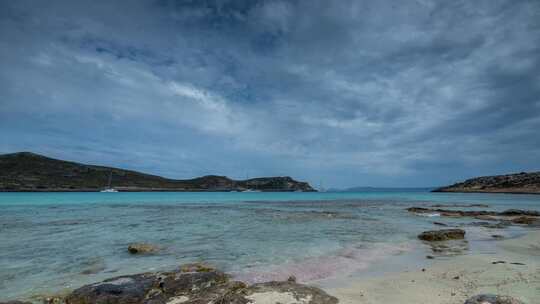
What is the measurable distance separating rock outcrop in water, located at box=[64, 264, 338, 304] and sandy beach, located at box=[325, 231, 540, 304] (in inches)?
59.7

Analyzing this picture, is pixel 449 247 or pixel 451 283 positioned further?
pixel 449 247

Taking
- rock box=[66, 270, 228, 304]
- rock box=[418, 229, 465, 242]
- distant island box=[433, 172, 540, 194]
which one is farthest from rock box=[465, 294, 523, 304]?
distant island box=[433, 172, 540, 194]

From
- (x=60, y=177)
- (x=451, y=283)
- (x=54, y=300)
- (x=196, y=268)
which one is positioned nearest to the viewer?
(x=54, y=300)

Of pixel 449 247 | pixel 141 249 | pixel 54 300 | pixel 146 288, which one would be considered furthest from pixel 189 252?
pixel 449 247

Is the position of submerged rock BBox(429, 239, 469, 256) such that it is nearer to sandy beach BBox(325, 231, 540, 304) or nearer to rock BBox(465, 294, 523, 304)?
sandy beach BBox(325, 231, 540, 304)

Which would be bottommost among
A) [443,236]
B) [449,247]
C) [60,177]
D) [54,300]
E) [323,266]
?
[54,300]

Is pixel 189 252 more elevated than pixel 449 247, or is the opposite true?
pixel 449 247

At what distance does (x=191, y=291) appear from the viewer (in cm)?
736

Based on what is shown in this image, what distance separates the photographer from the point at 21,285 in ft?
29.3

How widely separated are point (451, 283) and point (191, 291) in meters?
7.39

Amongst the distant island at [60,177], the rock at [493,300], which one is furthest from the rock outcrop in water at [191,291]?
the distant island at [60,177]

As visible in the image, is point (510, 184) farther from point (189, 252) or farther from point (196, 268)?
point (196, 268)

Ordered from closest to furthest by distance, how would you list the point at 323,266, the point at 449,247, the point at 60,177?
1. the point at 323,266
2. the point at 449,247
3. the point at 60,177

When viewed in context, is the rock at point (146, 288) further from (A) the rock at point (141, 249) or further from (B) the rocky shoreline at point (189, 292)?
(A) the rock at point (141, 249)
